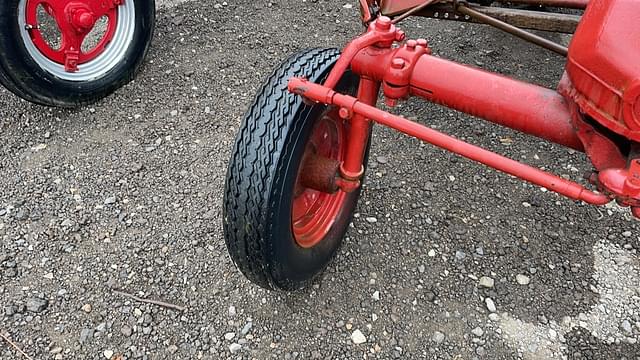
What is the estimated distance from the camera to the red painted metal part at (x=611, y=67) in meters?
1.23

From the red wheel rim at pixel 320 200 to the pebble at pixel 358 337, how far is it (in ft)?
1.13

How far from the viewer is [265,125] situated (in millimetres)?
1721

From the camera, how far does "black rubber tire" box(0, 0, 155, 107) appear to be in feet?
8.39

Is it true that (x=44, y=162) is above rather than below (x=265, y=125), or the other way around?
below

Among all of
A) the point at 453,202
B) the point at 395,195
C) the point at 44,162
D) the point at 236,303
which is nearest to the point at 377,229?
the point at 395,195

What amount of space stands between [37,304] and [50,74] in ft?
3.61

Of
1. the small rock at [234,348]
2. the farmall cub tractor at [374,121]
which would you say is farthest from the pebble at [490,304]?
the small rock at [234,348]

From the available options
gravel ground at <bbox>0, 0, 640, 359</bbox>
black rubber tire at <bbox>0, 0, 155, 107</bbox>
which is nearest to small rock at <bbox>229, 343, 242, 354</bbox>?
gravel ground at <bbox>0, 0, 640, 359</bbox>

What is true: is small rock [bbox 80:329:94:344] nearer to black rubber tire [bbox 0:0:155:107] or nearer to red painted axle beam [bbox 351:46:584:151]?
black rubber tire [bbox 0:0:155:107]

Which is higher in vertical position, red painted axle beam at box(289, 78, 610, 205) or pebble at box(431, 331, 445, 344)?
red painted axle beam at box(289, 78, 610, 205)

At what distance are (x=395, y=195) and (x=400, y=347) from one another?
73cm

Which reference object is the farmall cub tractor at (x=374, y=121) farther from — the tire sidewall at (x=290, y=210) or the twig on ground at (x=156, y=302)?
the twig on ground at (x=156, y=302)

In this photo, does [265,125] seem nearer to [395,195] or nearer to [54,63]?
[395,195]

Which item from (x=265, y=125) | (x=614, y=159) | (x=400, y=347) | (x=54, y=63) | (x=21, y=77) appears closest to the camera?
(x=614, y=159)
